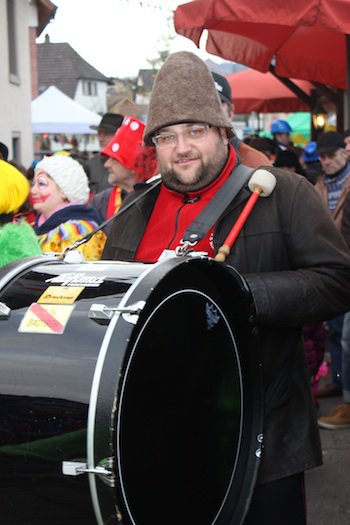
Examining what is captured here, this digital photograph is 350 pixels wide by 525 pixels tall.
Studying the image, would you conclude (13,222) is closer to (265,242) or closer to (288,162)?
(265,242)

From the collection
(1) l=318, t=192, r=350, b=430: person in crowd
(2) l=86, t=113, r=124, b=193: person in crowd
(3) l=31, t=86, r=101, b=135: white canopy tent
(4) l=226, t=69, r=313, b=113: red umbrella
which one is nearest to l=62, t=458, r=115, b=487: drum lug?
(1) l=318, t=192, r=350, b=430: person in crowd

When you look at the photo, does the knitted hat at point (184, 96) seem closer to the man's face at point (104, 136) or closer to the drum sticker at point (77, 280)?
the drum sticker at point (77, 280)

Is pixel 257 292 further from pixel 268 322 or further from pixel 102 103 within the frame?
pixel 102 103

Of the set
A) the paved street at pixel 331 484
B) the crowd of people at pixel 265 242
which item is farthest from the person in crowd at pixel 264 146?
the crowd of people at pixel 265 242

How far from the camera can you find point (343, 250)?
101 inches

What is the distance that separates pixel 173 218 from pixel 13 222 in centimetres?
62

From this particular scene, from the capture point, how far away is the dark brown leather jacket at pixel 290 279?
2.48 metres

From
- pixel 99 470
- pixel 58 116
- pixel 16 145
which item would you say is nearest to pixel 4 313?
pixel 99 470

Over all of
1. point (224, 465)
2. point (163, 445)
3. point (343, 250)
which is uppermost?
point (343, 250)

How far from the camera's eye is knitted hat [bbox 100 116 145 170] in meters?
5.23

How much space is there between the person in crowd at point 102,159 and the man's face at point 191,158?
16.1 feet

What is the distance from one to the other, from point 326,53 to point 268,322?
7.16 m

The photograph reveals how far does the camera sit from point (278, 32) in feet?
26.1

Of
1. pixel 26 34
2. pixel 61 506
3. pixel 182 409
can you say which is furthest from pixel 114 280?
pixel 26 34
